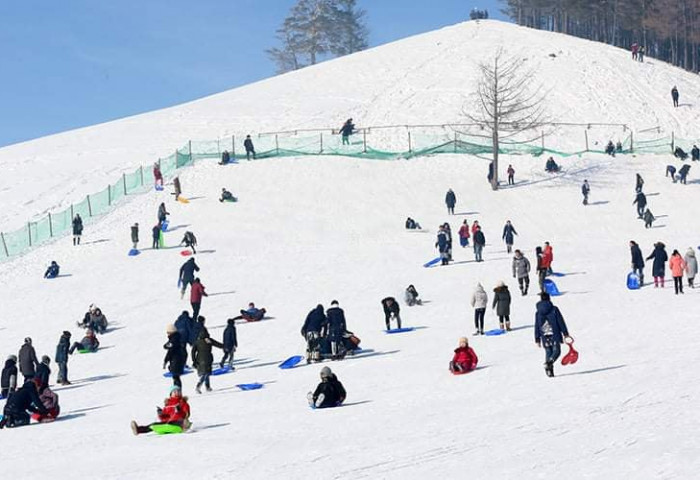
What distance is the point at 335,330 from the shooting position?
21.8 metres

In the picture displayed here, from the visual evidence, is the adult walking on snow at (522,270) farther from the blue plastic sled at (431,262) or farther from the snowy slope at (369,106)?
the snowy slope at (369,106)

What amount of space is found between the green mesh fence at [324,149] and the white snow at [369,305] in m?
1.45

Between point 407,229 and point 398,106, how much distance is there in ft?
95.0

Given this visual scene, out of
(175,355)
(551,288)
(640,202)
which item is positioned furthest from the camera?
(640,202)

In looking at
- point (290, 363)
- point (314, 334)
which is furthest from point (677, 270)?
point (290, 363)

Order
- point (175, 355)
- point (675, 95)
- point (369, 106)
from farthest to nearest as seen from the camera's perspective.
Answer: point (369, 106)
point (675, 95)
point (175, 355)

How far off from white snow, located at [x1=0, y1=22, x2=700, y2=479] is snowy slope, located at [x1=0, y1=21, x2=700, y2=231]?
34 centimetres

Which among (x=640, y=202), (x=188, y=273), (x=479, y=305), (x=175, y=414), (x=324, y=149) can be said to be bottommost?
(x=175, y=414)

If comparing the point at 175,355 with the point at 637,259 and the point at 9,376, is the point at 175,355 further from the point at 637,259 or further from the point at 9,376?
the point at 637,259

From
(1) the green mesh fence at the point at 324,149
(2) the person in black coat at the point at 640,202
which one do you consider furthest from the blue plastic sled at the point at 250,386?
(2) the person in black coat at the point at 640,202

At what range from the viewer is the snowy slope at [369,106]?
5928 cm

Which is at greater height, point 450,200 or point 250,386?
point 450,200

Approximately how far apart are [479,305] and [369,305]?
666 centimetres

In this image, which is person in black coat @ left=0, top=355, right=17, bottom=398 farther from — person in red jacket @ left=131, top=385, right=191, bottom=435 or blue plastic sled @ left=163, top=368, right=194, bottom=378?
person in red jacket @ left=131, top=385, right=191, bottom=435
